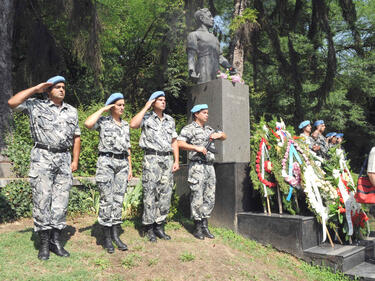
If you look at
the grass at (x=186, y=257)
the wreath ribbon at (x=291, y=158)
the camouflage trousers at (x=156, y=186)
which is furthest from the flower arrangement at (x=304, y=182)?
the grass at (x=186, y=257)

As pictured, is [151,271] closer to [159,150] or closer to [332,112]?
[159,150]

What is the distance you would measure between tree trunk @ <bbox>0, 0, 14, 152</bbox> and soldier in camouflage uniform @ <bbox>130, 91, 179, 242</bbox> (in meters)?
4.48

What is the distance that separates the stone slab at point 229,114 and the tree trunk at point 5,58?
452cm

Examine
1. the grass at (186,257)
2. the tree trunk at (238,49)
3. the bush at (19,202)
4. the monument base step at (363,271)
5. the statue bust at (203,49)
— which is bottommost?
the monument base step at (363,271)

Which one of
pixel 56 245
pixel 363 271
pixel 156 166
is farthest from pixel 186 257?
pixel 363 271

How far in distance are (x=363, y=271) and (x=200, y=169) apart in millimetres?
2621

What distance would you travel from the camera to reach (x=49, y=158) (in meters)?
3.96

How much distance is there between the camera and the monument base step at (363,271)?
4.32 meters

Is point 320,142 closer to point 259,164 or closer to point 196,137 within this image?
point 259,164

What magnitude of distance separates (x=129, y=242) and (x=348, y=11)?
11407mm

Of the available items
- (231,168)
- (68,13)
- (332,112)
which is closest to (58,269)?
(231,168)

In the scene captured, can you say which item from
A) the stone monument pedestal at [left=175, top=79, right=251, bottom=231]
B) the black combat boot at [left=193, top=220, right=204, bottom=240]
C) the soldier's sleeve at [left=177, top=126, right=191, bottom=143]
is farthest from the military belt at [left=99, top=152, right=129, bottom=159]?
the stone monument pedestal at [left=175, top=79, right=251, bottom=231]

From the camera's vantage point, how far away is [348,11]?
11898 mm

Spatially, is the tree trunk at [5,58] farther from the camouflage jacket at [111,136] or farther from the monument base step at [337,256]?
the monument base step at [337,256]
